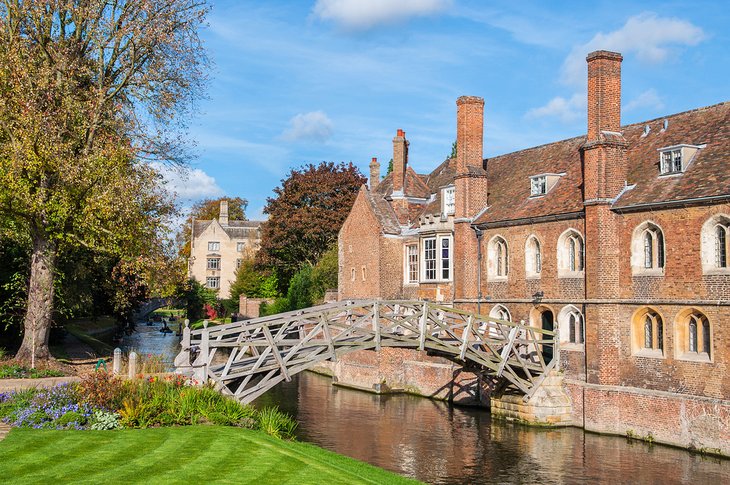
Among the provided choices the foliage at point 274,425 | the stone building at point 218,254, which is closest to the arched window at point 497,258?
the foliage at point 274,425

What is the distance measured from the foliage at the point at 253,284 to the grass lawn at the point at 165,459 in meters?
56.0

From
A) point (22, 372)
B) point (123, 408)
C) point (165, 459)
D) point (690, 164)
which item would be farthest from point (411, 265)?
point (165, 459)

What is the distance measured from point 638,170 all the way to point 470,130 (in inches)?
365

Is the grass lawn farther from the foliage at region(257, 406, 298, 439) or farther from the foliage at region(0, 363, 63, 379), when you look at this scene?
the foliage at region(0, 363, 63, 379)

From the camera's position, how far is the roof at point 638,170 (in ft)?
80.1

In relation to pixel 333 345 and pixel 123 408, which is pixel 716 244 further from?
pixel 123 408

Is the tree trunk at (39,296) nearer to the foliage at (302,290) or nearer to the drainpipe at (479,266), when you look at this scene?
the drainpipe at (479,266)

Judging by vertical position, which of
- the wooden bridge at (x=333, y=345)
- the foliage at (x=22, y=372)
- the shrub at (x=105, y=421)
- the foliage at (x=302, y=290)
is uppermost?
the foliage at (x=302, y=290)

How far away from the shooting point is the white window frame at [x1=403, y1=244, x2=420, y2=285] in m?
38.4

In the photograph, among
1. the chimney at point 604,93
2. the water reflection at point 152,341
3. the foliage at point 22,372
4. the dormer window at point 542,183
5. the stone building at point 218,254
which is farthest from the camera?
the stone building at point 218,254

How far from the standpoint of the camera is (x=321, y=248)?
61969 mm

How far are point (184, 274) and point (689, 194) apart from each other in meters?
17.3

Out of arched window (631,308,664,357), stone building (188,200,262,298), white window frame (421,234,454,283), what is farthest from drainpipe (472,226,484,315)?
stone building (188,200,262,298)

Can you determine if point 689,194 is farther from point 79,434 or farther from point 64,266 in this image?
point 64,266
